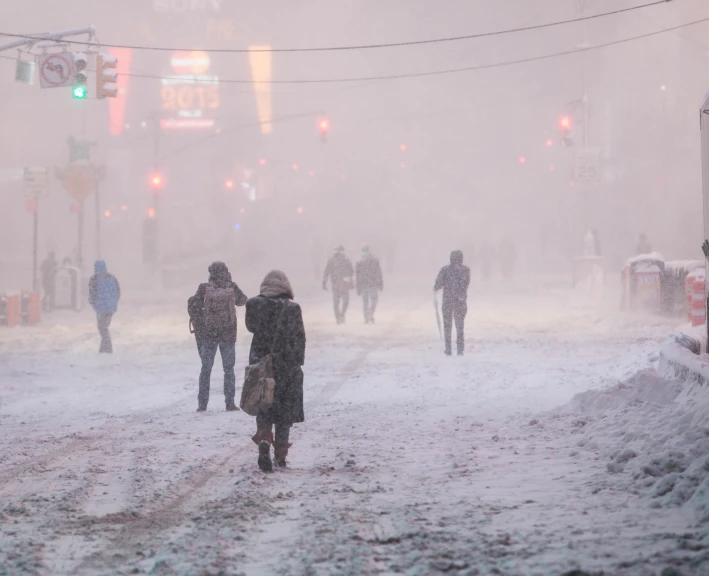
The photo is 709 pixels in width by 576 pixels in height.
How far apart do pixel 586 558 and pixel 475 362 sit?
9.92m

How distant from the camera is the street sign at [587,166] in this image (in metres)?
31.5

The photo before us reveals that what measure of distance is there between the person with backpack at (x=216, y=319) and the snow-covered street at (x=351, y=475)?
0.56 meters

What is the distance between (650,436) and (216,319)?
5.31m

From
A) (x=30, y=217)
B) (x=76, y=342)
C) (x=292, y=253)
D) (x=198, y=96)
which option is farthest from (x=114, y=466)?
(x=198, y=96)

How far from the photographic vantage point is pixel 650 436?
22.5 ft

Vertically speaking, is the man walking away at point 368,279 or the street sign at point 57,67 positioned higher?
the street sign at point 57,67

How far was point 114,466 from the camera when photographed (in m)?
7.34

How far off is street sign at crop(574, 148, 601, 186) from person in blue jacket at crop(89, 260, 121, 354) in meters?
20.0

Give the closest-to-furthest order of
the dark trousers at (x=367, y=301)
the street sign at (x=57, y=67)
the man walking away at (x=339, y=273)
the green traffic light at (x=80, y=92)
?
the street sign at (x=57, y=67), the green traffic light at (x=80, y=92), the man walking away at (x=339, y=273), the dark trousers at (x=367, y=301)

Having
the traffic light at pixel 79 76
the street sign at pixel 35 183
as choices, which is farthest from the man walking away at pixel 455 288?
the street sign at pixel 35 183

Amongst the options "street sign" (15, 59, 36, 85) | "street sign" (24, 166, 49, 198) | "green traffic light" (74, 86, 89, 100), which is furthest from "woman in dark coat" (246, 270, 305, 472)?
"street sign" (24, 166, 49, 198)

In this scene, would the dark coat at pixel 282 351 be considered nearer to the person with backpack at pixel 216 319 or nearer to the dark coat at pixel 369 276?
the person with backpack at pixel 216 319

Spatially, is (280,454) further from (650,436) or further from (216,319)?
(216,319)

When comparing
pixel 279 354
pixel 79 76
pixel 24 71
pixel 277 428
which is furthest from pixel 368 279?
pixel 279 354
